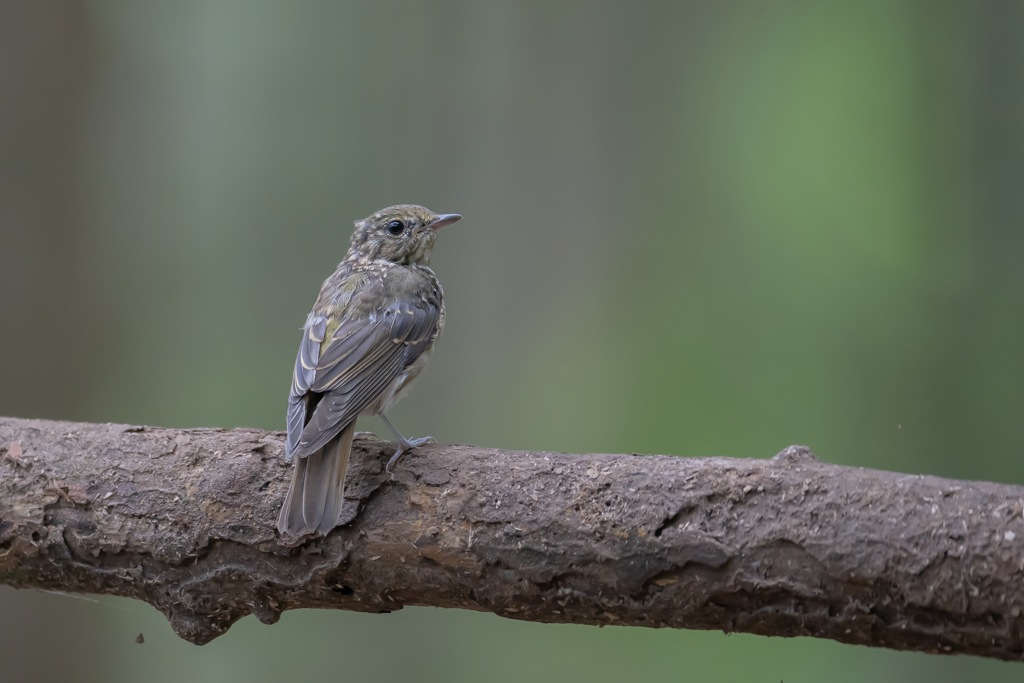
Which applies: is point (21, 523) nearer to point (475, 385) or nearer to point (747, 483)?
point (747, 483)

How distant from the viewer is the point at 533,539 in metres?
2.38

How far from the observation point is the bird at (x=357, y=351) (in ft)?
8.36

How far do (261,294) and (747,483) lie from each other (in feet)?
15.3

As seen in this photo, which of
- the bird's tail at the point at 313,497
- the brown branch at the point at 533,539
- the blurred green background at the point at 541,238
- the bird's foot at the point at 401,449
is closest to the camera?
the brown branch at the point at 533,539

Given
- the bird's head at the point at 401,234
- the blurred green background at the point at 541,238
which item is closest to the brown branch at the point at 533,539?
the bird's head at the point at 401,234

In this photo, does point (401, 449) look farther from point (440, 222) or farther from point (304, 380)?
point (440, 222)

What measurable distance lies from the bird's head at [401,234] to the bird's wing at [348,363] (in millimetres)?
440

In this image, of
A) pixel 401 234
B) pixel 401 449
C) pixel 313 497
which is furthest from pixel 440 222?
pixel 313 497

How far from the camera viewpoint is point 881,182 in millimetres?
5402

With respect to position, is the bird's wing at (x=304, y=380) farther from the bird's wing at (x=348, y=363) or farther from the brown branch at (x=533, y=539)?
the brown branch at (x=533, y=539)

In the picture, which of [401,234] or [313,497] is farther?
[401,234]

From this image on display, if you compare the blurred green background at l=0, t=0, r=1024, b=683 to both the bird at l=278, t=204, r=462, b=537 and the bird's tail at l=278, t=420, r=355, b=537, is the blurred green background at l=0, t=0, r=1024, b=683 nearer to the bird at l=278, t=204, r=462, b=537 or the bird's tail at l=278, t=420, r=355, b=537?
the bird at l=278, t=204, r=462, b=537

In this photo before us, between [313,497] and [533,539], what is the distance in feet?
1.96

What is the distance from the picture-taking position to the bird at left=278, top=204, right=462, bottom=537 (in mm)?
2547
